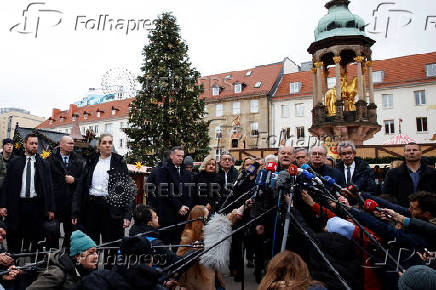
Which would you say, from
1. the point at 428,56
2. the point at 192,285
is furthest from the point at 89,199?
the point at 428,56

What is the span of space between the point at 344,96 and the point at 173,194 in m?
14.5

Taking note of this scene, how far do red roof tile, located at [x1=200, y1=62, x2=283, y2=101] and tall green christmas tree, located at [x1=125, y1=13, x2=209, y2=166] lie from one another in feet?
62.6

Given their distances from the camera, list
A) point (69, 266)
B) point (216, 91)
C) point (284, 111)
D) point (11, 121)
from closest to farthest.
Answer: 1. point (69, 266)
2. point (284, 111)
3. point (216, 91)
4. point (11, 121)

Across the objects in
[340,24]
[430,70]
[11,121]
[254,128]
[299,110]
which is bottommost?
[254,128]

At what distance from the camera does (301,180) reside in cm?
298

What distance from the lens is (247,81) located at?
4569 cm

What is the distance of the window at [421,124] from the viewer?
113 ft

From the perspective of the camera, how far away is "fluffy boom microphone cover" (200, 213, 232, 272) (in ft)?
9.55

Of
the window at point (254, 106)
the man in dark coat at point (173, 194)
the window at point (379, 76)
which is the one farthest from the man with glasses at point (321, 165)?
the window at point (254, 106)

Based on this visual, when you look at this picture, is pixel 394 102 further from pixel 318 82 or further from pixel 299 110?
pixel 318 82

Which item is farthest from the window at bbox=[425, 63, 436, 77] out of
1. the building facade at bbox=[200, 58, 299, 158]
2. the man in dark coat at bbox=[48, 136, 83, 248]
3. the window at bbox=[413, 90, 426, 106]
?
the man in dark coat at bbox=[48, 136, 83, 248]

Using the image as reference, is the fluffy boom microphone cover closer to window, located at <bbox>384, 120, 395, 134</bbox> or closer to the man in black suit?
the man in black suit

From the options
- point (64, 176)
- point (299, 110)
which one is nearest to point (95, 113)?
point (299, 110)

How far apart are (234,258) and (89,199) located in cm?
226
